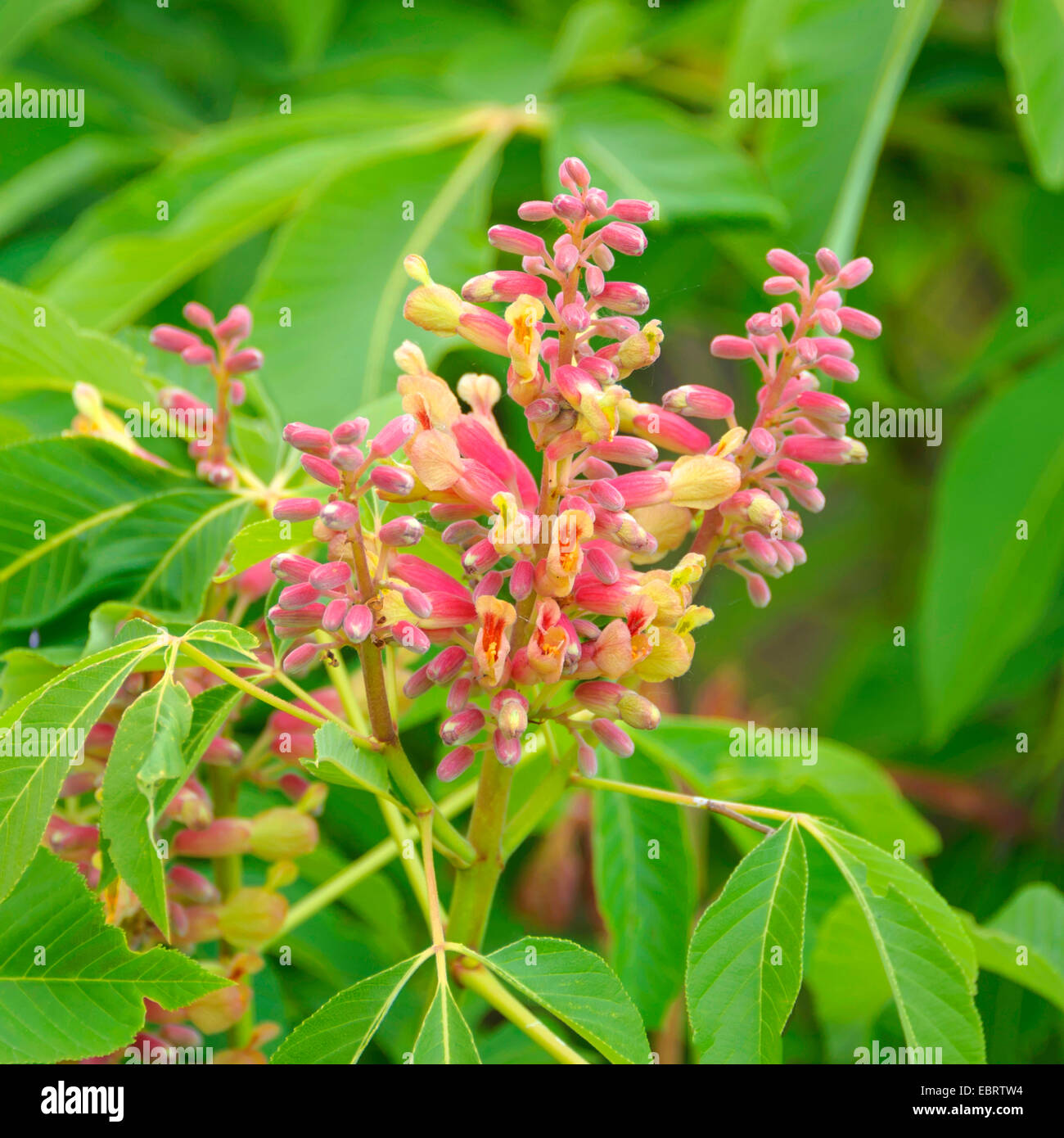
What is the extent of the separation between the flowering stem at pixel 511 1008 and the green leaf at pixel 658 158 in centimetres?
68

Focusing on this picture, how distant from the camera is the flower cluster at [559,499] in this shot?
0.48m

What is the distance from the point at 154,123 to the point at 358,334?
31.1 inches

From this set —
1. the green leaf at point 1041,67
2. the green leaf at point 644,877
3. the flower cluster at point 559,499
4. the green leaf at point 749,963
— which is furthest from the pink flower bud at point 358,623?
the green leaf at point 1041,67

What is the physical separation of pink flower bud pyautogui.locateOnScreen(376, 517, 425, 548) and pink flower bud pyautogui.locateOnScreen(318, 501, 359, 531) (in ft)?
0.08

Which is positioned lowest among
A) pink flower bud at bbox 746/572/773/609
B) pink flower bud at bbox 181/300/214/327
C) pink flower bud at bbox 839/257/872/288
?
pink flower bud at bbox 746/572/773/609

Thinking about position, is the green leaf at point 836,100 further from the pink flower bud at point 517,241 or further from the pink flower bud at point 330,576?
the pink flower bud at point 330,576

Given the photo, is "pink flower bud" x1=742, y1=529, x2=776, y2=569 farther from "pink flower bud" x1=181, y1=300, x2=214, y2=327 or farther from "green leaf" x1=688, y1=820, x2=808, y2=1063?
"pink flower bud" x1=181, y1=300, x2=214, y2=327

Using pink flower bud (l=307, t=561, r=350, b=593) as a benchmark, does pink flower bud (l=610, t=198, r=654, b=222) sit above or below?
above

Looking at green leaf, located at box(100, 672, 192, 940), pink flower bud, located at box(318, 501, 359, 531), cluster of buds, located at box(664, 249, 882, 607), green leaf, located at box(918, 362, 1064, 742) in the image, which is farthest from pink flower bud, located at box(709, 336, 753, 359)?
green leaf, located at box(918, 362, 1064, 742)

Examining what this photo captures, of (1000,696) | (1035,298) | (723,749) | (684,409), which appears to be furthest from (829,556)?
(684,409)

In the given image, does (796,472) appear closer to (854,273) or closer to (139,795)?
(854,273)

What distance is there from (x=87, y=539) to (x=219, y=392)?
11cm

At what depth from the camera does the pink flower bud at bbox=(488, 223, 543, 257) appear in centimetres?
51
